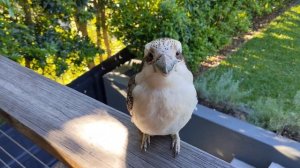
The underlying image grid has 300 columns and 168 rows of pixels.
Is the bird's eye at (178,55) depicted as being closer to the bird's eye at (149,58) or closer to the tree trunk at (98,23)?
the bird's eye at (149,58)

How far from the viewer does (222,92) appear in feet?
10.4

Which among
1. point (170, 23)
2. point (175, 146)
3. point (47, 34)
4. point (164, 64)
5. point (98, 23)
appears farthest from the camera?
point (98, 23)

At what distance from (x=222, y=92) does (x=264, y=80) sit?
2.34 feet

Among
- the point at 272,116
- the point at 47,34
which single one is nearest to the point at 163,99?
the point at 47,34

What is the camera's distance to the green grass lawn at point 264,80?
9.50ft

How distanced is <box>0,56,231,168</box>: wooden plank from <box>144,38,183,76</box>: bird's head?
27 centimetres

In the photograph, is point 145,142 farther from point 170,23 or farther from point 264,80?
point 264,80

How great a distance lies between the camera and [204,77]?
3.54 m

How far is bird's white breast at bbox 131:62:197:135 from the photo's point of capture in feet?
2.57

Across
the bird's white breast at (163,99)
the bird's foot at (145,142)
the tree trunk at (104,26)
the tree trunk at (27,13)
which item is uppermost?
the bird's white breast at (163,99)

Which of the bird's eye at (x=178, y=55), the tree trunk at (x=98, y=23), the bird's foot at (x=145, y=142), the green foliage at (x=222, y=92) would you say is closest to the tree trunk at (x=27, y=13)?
the tree trunk at (x=98, y=23)

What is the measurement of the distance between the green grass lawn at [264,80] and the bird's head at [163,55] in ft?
7.41

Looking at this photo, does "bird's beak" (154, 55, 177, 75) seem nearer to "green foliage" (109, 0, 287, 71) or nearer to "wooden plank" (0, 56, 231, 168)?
"wooden plank" (0, 56, 231, 168)

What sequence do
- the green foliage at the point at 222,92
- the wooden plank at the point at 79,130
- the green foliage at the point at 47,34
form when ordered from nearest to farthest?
the wooden plank at the point at 79,130 < the green foliage at the point at 47,34 < the green foliage at the point at 222,92
